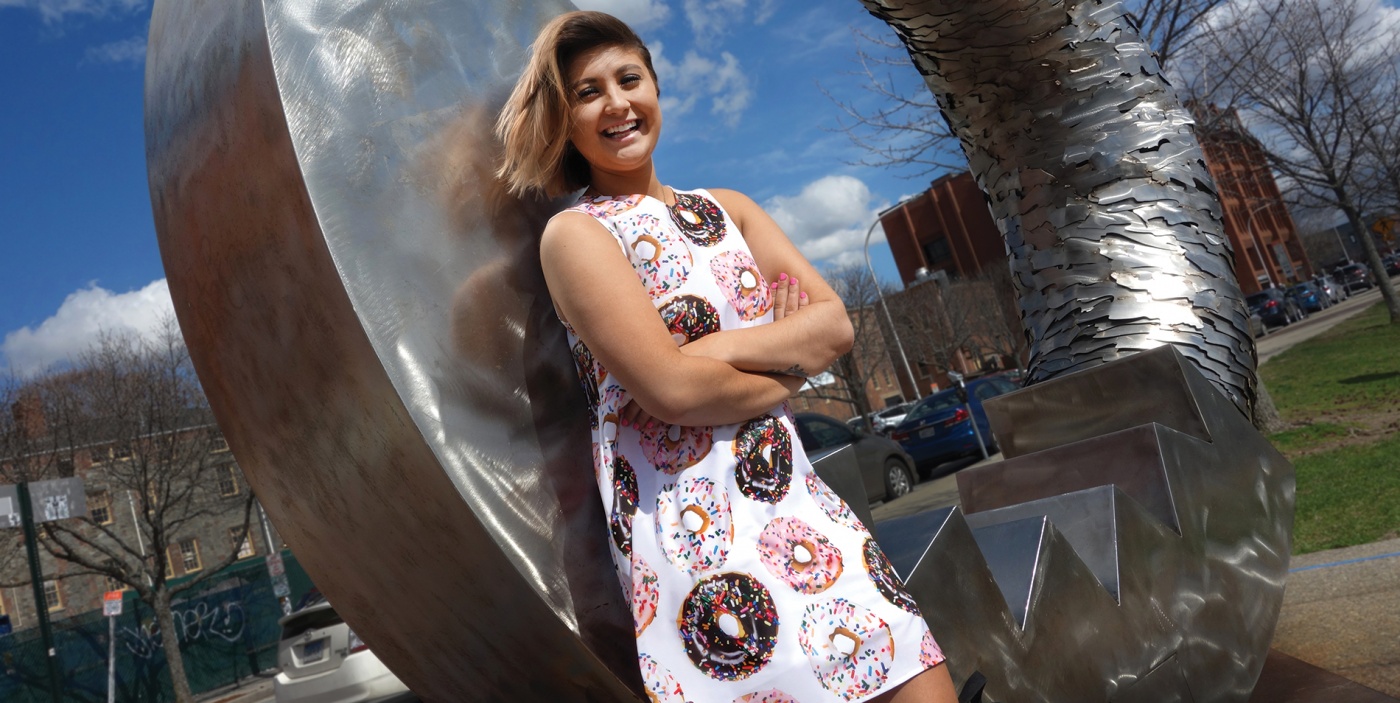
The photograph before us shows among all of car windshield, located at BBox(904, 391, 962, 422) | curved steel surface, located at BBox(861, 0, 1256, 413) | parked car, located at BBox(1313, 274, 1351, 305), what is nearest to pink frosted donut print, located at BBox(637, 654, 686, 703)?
curved steel surface, located at BBox(861, 0, 1256, 413)

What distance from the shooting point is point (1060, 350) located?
10.2ft

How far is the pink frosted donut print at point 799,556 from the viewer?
1.37 m

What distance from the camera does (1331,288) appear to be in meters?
48.7

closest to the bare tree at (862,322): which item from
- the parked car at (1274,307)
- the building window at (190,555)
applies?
the parked car at (1274,307)

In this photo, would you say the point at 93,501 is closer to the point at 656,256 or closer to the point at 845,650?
the point at 656,256

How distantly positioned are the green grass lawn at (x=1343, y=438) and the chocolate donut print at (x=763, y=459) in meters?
4.70

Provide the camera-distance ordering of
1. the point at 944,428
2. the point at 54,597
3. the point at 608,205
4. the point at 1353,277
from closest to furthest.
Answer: the point at 608,205 < the point at 944,428 < the point at 54,597 < the point at 1353,277

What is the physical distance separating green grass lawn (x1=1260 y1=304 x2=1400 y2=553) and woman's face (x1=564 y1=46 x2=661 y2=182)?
15.9ft

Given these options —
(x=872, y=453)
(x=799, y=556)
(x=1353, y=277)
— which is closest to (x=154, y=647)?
(x=872, y=453)

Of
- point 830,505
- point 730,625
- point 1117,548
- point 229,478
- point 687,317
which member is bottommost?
point 1117,548

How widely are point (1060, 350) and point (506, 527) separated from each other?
2177mm

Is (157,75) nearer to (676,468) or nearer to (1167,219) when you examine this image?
(676,468)

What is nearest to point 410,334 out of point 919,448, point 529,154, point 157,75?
point 529,154

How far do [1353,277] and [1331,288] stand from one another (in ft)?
23.3
